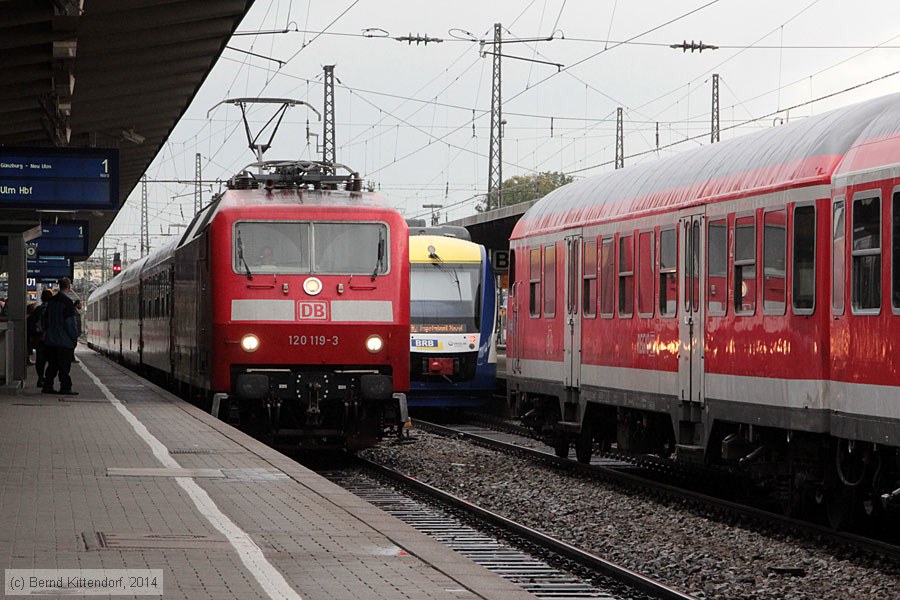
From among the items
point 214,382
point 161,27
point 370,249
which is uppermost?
point 161,27

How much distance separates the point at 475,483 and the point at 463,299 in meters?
9.88

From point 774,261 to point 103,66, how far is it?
10962 millimetres

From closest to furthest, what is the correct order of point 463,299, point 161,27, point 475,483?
point 475,483
point 161,27
point 463,299

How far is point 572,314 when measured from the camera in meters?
17.8

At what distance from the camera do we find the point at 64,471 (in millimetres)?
12945

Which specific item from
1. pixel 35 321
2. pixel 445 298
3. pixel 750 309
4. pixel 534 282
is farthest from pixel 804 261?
pixel 35 321

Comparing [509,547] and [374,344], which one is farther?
[374,344]

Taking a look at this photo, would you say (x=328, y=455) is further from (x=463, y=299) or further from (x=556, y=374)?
(x=463, y=299)

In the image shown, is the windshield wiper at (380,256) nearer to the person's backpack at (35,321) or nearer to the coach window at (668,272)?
the coach window at (668,272)

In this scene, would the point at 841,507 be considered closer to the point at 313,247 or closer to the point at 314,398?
the point at 314,398

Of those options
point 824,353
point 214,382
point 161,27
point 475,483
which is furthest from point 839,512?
point 161,27

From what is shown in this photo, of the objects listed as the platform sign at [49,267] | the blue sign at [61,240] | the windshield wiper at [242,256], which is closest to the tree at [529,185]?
the platform sign at [49,267]

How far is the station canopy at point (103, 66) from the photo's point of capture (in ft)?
55.0

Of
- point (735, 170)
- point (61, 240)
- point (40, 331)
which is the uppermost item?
point (61, 240)
